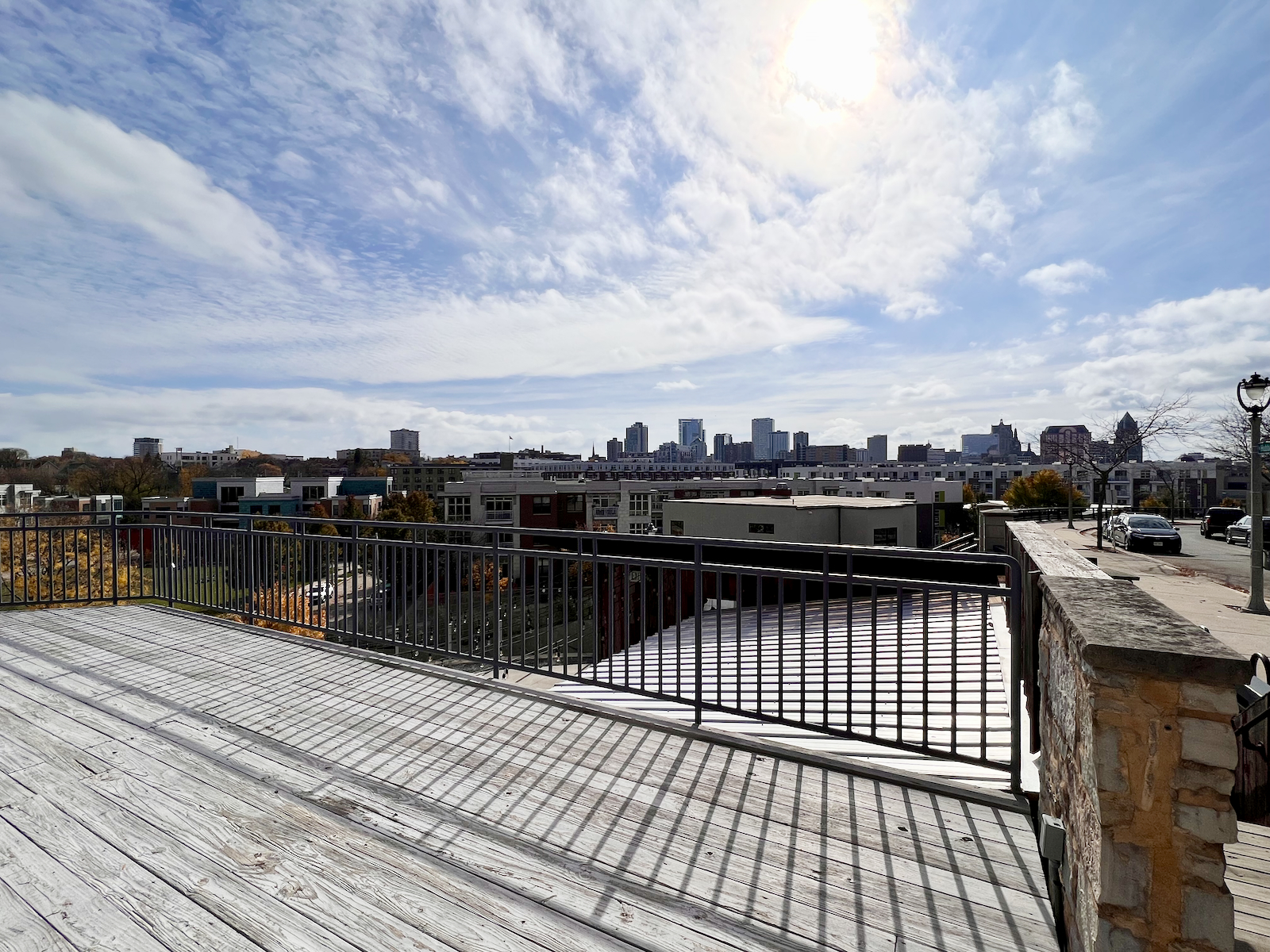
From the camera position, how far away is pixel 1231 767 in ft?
4.17

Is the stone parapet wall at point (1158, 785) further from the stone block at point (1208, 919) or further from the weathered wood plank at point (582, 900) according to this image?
the weathered wood plank at point (582, 900)

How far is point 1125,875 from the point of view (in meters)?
1.41

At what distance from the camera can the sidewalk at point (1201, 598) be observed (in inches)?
369

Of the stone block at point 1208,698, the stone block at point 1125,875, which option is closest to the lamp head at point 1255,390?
the stone block at point 1208,698

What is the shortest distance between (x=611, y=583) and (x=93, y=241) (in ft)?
50.2

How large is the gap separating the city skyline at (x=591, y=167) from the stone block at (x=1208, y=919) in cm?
974

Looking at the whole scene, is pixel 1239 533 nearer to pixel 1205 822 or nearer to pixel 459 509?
pixel 1205 822

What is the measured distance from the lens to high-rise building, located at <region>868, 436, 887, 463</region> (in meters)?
170

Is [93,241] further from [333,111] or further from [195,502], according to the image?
[195,502]

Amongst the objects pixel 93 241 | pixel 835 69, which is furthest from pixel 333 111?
pixel 835 69

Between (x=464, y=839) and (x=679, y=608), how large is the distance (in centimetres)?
161

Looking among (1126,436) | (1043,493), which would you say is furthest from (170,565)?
(1043,493)

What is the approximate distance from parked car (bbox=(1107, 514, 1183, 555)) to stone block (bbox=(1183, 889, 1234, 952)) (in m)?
28.2

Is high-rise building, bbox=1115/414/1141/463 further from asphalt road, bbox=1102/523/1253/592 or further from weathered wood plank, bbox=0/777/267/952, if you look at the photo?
weathered wood plank, bbox=0/777/267/952
